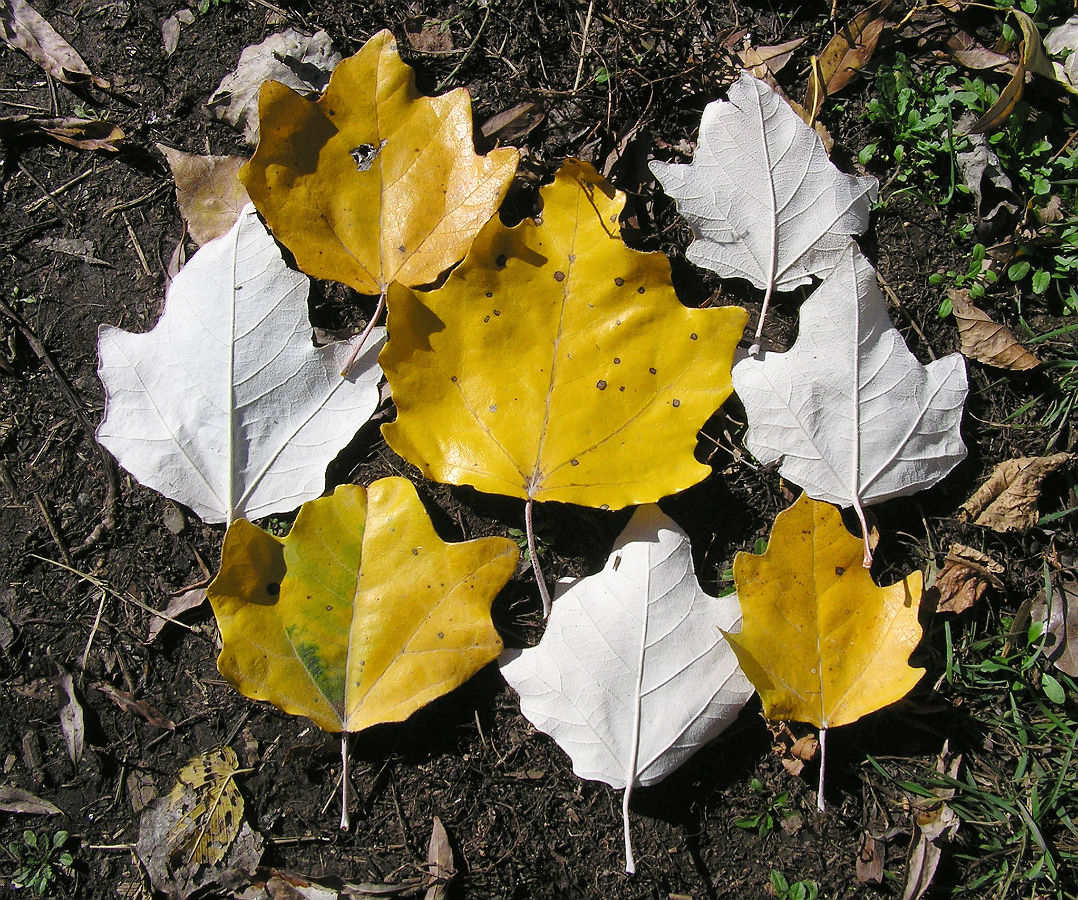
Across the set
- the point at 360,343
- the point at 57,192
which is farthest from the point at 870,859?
the point at 57,192

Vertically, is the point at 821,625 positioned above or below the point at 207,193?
below

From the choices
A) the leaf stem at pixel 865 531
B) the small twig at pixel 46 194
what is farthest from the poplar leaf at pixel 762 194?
the small twig at pixel 46 194

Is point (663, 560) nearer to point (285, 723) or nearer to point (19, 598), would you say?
point (285, 723)

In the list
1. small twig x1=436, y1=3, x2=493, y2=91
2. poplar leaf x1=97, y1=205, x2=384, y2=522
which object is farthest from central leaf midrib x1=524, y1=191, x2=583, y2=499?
small twig x1=436, y1=3, x2=493, y2=91

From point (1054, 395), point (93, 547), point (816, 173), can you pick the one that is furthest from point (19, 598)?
point (1054, 395)

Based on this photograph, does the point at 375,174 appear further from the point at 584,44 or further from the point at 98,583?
the point at 98,583

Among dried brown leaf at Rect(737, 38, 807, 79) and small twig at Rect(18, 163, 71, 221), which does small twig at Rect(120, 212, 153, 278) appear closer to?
small twig at Rect(18, 163, 71, 221)
